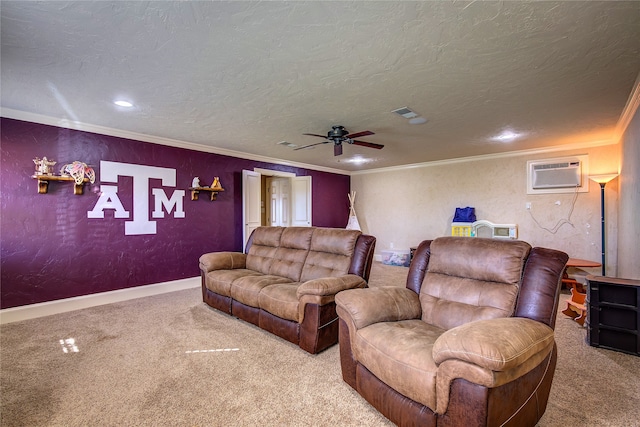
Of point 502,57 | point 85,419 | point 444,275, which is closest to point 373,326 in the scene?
point 444,275

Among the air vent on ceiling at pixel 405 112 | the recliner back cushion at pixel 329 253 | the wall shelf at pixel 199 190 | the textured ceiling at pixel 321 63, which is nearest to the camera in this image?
the textured ceiling at pixel 321 63

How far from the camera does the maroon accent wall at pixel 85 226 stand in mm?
3443

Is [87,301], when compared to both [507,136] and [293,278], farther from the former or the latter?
[507,136]

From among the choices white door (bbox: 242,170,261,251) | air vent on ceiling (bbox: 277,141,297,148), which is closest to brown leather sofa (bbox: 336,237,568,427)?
air vent on ceiling (bbox: 277,141,297,148)

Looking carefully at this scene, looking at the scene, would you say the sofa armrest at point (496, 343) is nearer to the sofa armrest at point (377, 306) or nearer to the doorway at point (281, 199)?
the sofa armrest at point (377, 306)

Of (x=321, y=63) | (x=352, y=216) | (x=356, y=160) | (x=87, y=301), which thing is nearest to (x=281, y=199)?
(x=352, y=216)

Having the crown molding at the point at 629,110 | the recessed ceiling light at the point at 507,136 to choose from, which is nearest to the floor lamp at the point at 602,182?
the crown molding at the point at 629,110

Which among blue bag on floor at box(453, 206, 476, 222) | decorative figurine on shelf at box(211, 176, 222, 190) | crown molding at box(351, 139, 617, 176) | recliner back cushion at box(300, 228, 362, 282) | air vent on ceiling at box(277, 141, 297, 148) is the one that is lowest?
recliner back cushion at box(300, 228, 362, 282)

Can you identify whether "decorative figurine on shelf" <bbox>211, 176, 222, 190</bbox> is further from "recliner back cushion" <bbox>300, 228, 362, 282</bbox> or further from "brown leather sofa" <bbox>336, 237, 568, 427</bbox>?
"brown leather sofa" <bbox>336, 237, 568, 427</bbox>

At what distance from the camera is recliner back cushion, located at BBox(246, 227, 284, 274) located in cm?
380

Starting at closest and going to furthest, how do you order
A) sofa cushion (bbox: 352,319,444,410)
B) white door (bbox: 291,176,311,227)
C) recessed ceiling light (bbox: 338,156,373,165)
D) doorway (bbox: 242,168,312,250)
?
sofa cushion (bbox: 352,319,444,410) → doorway (bbox: 242,168,312,250) → recessed ceiling light (bbox: 338,156,373,165) → white door (bbox: 291,176,311,227)

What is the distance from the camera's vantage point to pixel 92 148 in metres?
4.01

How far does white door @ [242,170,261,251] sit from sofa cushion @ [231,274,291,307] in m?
2.46

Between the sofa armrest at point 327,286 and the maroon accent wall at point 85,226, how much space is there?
3.13m
